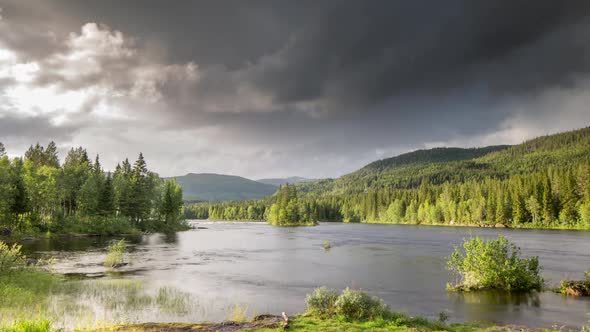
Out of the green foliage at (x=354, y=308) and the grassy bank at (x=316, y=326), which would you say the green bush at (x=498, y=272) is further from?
the green foliage at (x=354, y=308)

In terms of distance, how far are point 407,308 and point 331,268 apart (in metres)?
19.3

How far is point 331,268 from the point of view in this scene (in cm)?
4375

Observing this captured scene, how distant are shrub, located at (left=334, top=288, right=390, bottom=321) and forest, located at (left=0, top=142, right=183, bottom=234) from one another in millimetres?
73914

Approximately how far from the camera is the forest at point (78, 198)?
7288 cm

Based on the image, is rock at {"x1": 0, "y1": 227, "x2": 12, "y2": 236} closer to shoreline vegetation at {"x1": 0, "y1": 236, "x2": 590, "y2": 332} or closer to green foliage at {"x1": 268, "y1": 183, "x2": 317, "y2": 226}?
shoreline vegetation at {"x1": 0, "y1": 236, "x2": 590, "y2": 332}

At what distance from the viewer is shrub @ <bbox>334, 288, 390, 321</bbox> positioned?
1920 centimetres

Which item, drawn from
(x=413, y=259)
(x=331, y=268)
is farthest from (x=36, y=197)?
(x=413, y=259)

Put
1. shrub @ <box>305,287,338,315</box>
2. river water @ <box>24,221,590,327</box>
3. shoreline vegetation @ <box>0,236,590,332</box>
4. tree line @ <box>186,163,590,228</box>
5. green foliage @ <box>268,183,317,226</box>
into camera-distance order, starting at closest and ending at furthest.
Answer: shoreline vegetation @ <box>0,236,590,332</box> < shrub @ <box>305,287,338,315</box> < river water @ <box>24,221,590,327</box> < tree line @ <box>186,163,590,228</box> < green foliage @ <box>268,183,317,226</box>

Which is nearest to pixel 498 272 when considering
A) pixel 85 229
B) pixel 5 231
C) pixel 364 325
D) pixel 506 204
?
pixel 364 325

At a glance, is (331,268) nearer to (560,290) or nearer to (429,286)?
(429,286)

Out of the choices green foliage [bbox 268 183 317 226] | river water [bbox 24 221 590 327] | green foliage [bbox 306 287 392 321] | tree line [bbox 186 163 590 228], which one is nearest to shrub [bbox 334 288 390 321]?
green foliage [bbox 306 287 392 321]

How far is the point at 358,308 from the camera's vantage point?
768 inches

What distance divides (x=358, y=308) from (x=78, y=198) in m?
92.1

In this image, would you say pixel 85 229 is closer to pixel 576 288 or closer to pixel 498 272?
pixel 498 272
